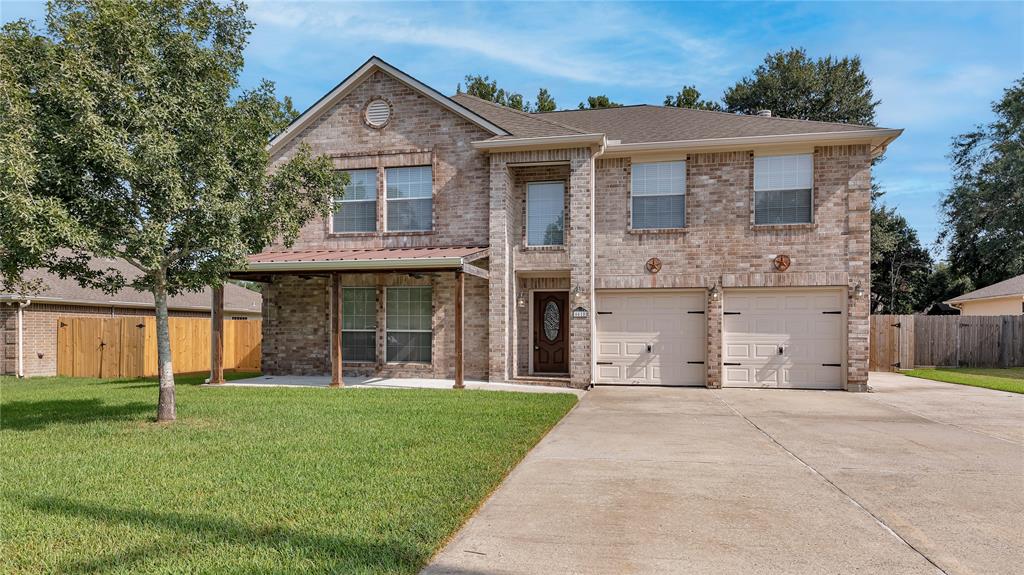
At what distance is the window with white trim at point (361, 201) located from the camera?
14.8m

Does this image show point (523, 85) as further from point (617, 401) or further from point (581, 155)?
point (617, 401)

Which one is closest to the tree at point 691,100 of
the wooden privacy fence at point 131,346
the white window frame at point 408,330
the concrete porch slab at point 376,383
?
the white window frame at point 408,330

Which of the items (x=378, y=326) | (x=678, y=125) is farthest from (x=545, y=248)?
(x=678, y=125)

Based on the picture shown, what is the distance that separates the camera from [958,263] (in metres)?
32.8

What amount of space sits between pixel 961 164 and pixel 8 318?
41605mm

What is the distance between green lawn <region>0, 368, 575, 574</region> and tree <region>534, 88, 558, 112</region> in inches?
Result: 922

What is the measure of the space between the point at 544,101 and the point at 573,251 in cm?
1966

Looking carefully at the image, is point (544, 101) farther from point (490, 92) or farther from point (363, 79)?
point (363, 79)

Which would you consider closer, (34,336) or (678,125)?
(678,125)

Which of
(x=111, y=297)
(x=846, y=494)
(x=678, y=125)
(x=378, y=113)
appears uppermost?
(x=378, y=113)

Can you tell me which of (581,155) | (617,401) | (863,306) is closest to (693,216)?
(581,155)

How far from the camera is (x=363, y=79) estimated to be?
580 inches

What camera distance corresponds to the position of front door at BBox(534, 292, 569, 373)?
47.7 feet

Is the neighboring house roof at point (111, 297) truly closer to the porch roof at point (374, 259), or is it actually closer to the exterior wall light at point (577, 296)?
the porch roof at point (374, 259)
